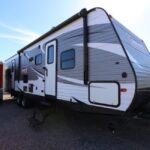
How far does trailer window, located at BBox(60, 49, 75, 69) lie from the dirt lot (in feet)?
6.75

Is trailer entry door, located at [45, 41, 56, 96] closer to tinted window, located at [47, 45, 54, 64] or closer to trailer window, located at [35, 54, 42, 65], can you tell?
tinted window, located at [47, 45, 54, 64]

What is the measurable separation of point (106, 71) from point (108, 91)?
491 mm

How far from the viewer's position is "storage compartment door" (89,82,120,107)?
4324 millimetres

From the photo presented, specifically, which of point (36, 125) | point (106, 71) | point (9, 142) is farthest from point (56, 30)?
point (9, 142)

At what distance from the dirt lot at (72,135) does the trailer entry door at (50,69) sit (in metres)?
1.24

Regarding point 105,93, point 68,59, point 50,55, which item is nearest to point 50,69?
point 50,55

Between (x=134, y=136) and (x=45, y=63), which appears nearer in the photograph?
(x=134, y=136)

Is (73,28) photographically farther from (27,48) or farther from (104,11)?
(27,48)

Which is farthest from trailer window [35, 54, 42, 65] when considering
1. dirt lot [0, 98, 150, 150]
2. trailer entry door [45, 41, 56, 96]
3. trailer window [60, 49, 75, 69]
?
dirt lot [0, 98, 150, 150]

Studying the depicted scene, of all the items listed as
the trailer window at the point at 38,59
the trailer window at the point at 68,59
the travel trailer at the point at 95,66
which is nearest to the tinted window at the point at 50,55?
the travel trailer at the point at 95,66

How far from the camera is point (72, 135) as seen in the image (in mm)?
5656

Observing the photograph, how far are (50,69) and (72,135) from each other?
2.51 meters

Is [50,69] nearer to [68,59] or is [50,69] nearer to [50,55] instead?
[50,55]

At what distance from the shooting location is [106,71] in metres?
4.61
